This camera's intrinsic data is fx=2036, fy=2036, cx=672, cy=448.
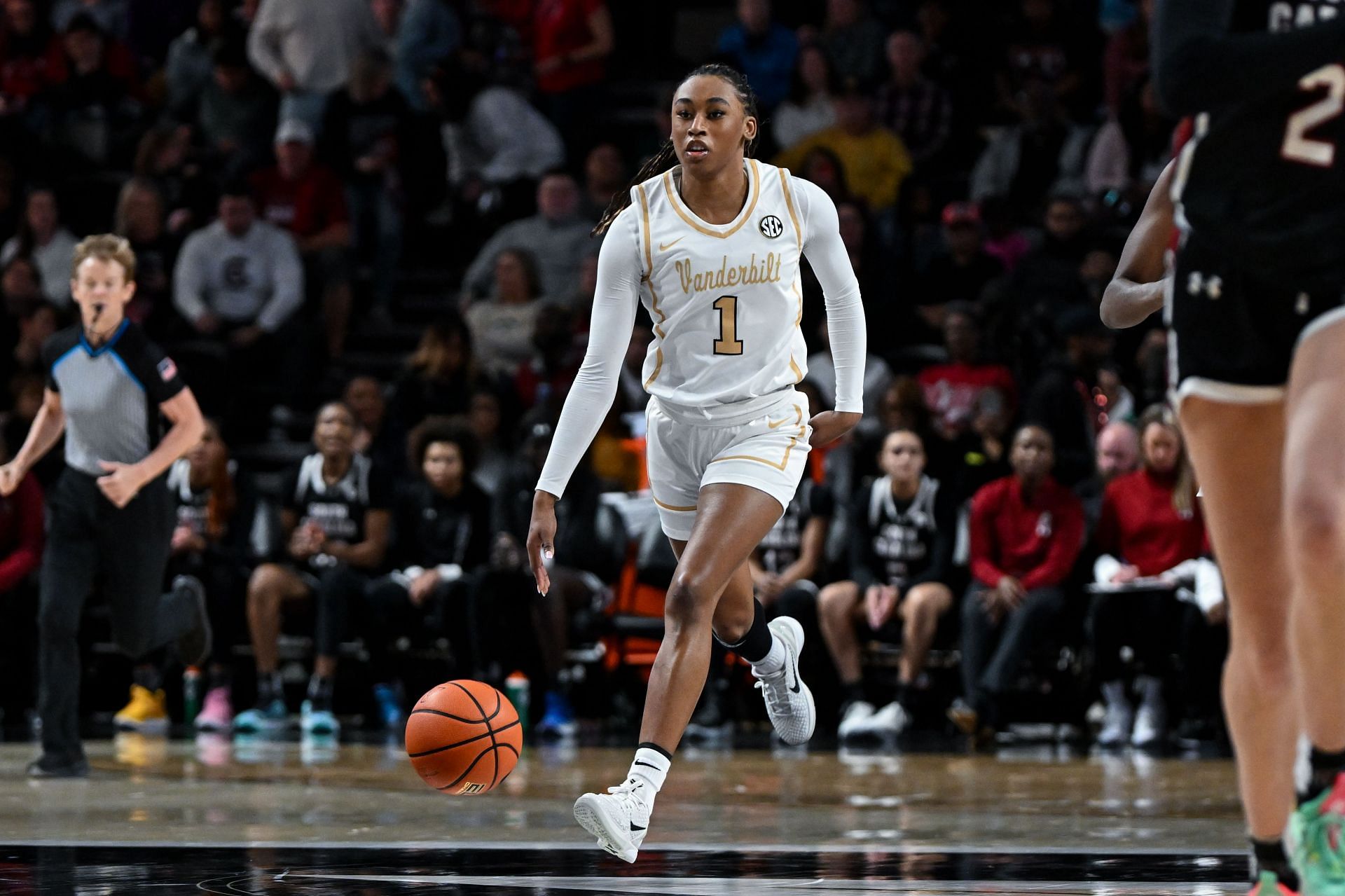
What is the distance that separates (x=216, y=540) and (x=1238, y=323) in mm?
9347

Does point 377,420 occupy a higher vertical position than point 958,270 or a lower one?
lower

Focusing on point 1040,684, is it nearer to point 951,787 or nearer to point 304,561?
point 951,787

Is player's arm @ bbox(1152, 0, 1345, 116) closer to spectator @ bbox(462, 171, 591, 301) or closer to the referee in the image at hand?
the referee

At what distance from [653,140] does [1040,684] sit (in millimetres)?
6257

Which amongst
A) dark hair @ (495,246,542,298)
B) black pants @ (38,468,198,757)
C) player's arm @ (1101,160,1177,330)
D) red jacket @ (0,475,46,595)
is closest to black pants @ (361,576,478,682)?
red jacket @ (0,475,46,595)

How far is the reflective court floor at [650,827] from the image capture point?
221 inches

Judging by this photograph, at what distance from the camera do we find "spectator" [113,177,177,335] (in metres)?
14.6

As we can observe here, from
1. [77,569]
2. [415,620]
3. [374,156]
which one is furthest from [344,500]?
[374,156]

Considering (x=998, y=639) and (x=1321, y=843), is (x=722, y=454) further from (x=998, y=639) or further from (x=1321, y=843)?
(x=998, y=639)

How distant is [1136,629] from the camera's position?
10.9m

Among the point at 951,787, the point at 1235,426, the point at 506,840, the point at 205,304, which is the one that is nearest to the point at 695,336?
the point at 506,840

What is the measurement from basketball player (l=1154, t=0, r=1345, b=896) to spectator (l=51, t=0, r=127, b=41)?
49.6 feet

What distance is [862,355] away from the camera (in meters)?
6.52

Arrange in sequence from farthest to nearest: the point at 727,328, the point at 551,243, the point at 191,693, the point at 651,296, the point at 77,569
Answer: the point at 551,243
the point at 191,693
the point at 77,569
the point at 651,296
the point at 727,328
